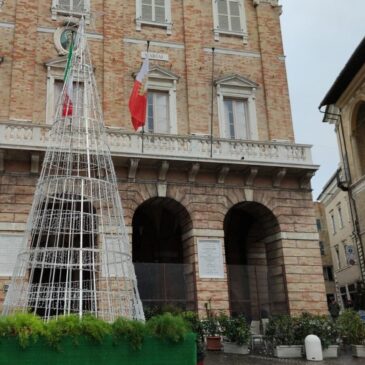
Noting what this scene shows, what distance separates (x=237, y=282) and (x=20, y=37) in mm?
13144

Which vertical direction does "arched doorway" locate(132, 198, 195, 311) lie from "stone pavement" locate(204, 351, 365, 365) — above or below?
above

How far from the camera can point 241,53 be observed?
2312 centimetres

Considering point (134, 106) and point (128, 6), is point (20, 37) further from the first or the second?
point (134, 106)

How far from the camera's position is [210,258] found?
747 inches

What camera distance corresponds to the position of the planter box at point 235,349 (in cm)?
1531

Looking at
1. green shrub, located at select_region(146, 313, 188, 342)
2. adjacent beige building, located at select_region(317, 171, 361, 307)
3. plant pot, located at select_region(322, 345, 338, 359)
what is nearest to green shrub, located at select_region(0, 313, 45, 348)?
green shrub, located at select_region(146, 313, 188, 342)

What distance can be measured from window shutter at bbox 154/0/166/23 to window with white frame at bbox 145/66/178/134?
8.78 feet

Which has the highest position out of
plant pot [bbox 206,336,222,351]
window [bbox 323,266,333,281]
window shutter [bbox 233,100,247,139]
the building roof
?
the building roof

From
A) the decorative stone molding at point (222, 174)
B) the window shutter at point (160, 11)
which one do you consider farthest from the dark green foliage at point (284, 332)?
the window shutter at point (160, 11)

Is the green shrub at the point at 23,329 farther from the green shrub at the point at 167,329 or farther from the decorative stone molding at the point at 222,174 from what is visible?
the decorative stone molding at the point at 222,174

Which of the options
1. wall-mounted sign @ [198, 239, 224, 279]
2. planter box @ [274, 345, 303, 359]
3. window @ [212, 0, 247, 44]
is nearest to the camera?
planter box @ [274, 345, 303, 359]

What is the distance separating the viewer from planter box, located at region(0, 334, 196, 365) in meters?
7.54

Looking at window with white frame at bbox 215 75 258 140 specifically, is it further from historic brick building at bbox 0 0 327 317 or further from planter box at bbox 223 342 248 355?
planter box at bbox 223 342 248 355

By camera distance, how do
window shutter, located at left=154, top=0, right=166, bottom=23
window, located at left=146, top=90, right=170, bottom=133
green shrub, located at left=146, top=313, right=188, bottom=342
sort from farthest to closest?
window shutter, located at left=154, top=0, right=166, bottom=23 → window, located at left=146, top=90, right=170, bottom=133 → green shrub, located at left=146, top=313, right=188, bottom=342
